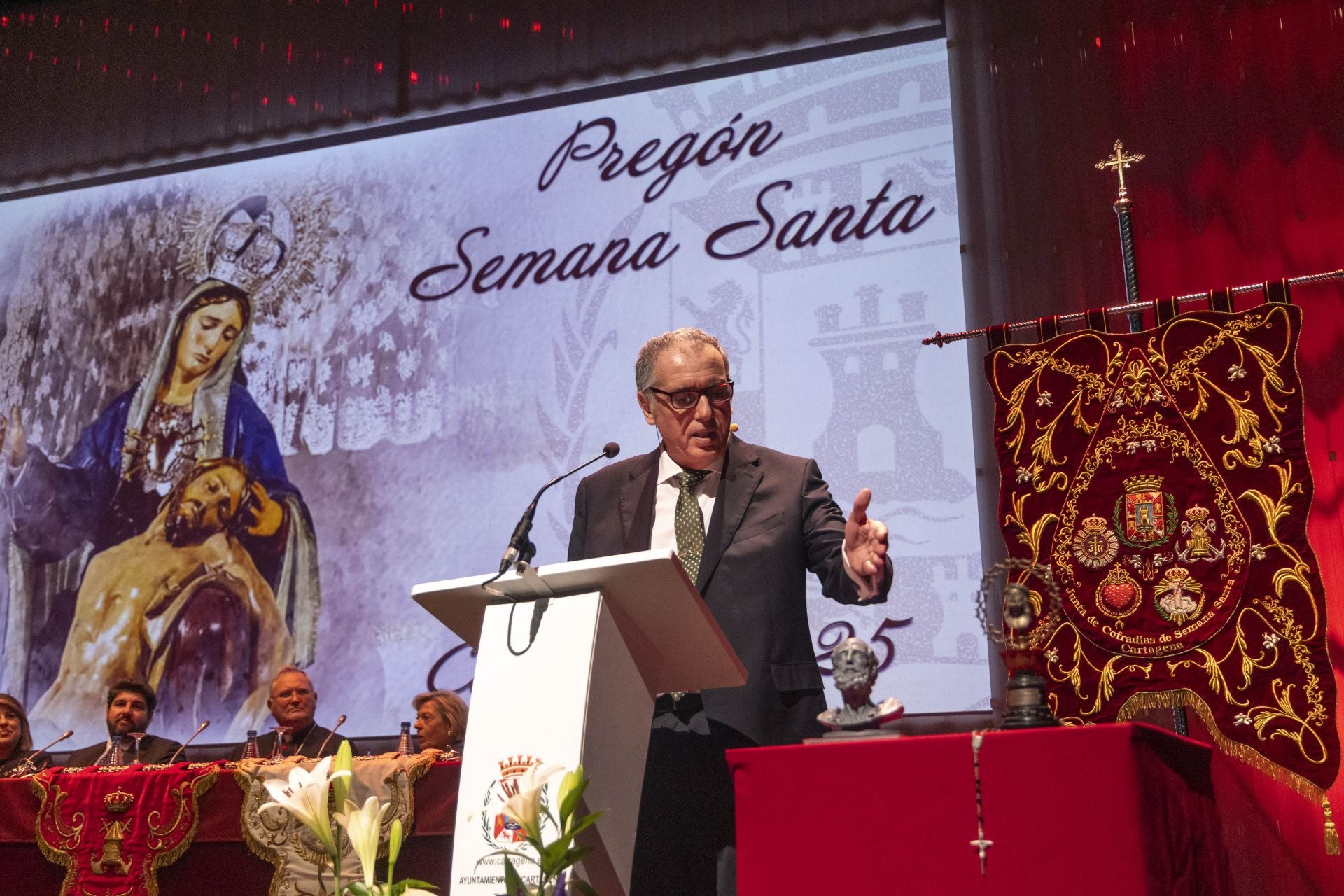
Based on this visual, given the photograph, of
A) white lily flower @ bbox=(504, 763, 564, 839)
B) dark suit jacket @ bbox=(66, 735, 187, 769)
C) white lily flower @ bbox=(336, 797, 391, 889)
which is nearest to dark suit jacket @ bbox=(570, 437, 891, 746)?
white lily flower @ bbox=(504, 763, 564, 839)

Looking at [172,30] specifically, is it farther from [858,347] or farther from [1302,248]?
[1302,248]

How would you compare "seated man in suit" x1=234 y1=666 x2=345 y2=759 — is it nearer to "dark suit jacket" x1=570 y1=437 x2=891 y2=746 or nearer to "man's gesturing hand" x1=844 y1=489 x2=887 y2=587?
"dark suit jacket" x1=570 y1=437 x2=891 y2=746

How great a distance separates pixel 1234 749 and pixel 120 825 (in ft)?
A: 8.83

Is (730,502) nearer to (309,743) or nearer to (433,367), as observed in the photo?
(309,743)

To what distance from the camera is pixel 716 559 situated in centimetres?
235

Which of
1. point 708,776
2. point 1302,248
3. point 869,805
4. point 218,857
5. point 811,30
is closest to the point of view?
point 869,805

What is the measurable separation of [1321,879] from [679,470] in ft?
8.48

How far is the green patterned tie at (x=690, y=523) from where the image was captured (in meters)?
2.40

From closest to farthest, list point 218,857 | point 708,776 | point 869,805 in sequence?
point 869,805 → point 708,776 → point 218,857

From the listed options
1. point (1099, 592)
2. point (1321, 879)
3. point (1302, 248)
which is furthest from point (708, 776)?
point (1302, 248)

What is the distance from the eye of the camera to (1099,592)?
3.15 metres

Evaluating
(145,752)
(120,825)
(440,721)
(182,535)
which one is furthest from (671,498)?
(182,535)

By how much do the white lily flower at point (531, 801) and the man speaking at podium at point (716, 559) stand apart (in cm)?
63

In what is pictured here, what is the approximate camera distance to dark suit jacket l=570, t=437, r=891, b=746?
2262 mm
